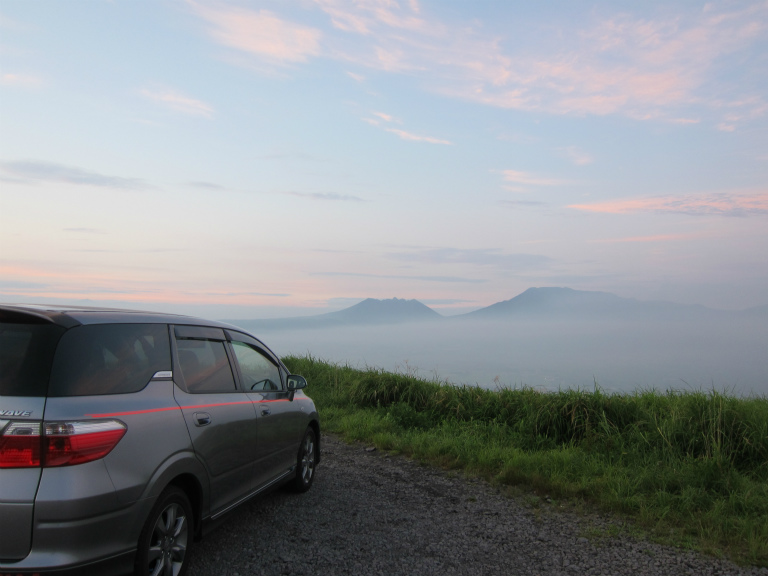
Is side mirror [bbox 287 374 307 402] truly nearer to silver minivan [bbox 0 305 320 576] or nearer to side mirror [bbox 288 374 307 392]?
side mirror [bbox 288 374 307 392]

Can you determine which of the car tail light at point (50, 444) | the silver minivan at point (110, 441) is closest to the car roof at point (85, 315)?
the silver minivan at point (110, 441)

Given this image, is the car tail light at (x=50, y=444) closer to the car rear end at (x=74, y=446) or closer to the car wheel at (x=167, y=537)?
the car rear end at (x=74, y=446)

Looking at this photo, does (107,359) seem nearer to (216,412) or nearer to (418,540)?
(216,412)

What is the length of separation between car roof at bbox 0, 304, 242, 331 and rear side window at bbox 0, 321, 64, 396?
7 cm

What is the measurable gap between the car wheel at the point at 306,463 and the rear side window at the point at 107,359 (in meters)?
2.62

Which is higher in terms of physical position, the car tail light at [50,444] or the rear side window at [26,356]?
the rear side window at [26,356]

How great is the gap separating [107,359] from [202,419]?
2.83ft

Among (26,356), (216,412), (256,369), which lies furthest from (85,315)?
(256,369)

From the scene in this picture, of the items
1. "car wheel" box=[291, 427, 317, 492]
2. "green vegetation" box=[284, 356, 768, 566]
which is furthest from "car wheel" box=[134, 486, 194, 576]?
"green vegetation" box=[284, 356, 768, 566]

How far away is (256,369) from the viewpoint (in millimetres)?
5570

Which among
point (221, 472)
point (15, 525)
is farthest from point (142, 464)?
point (221, 472)

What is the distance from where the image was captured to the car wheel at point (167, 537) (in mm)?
3500

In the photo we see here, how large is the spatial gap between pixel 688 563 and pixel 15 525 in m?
4.83

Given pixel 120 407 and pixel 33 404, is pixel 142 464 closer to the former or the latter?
pixel 120 407
